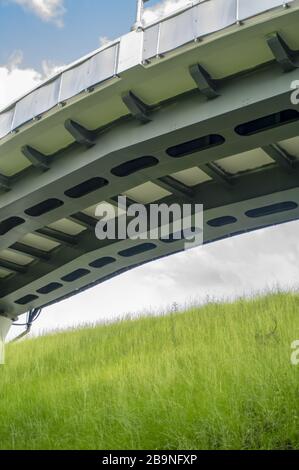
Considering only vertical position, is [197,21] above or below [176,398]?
above

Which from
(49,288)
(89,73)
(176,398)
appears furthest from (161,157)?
(49,288)

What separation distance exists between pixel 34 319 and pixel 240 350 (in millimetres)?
16700

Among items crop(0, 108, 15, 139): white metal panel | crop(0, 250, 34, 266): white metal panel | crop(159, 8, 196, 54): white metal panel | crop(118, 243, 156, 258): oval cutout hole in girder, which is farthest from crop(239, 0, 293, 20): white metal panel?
crop(0, 250, 34, 266): white metal panel

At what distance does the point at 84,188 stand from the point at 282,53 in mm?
6955

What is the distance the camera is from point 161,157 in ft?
39.4

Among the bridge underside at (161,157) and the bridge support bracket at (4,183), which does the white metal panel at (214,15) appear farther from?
the bridge support bracket at (4,183)

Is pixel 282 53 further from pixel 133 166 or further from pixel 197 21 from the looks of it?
pixel 133 166

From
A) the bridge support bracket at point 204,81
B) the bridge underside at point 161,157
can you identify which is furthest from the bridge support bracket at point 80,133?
the bridge support bracket at point 204,81

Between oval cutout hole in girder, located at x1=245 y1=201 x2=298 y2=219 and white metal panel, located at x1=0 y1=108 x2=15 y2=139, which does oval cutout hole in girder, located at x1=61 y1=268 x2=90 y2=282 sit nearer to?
oval cutout hole in girder, located at x1=245 y1=201 x2=298 y2=219

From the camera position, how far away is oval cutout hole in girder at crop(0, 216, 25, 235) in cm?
1614

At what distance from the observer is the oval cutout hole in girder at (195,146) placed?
11844 millimetres

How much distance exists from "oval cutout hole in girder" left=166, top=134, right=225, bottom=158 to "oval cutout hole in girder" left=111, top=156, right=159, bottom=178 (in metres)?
0.54

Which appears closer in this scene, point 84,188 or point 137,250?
point 84,188

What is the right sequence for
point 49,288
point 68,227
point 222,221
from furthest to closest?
point 49,288 < point 68,227 < point 222,221
